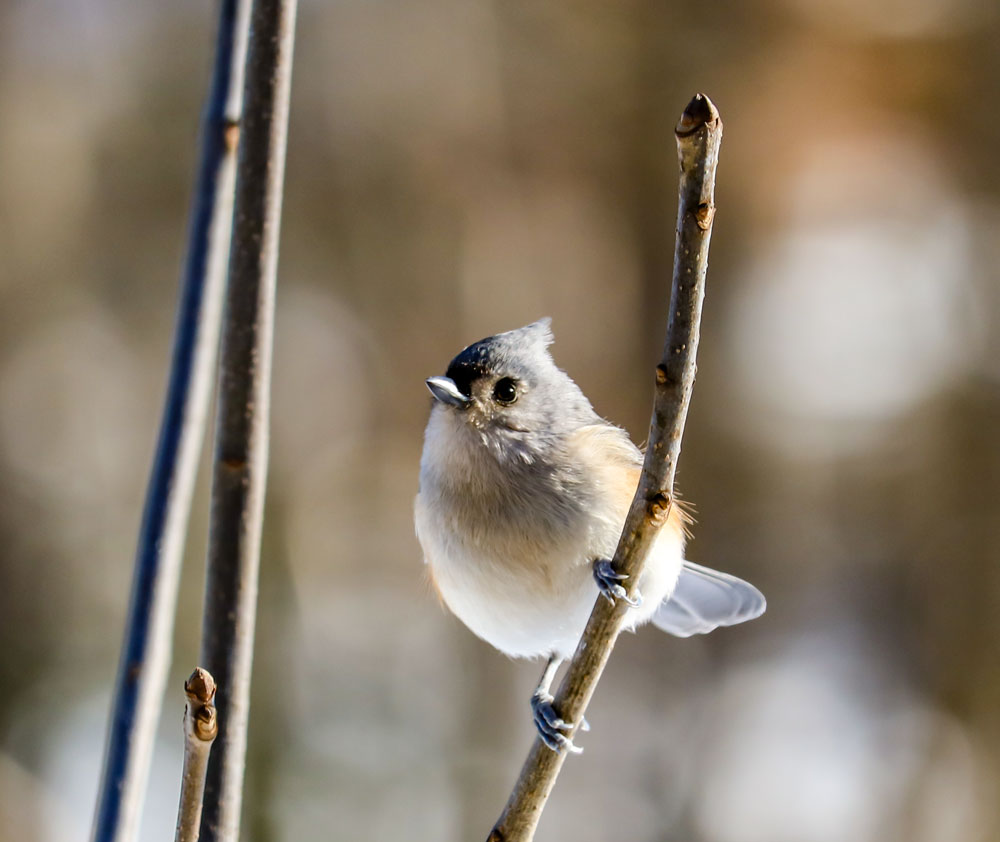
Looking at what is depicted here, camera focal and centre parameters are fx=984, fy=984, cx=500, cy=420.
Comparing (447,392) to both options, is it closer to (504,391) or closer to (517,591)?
(504,391)

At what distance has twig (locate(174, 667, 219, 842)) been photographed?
1.77ft

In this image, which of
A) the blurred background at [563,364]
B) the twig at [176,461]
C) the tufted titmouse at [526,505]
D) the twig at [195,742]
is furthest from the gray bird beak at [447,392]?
the blurred background at [563,364]

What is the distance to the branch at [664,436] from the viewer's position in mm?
683

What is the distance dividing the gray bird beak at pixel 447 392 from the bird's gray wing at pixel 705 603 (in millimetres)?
418

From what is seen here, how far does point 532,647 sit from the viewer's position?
4.82ft

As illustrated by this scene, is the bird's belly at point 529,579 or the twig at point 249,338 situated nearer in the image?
the twig at point 249,338

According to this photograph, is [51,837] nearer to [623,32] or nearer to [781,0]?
[623,32]

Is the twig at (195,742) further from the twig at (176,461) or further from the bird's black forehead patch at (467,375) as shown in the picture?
the bird's black forehead patch at (467,375)

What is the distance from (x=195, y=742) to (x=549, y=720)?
1.76ft

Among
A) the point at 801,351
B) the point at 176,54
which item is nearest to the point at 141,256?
the point at 176,54

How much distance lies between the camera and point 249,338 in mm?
856

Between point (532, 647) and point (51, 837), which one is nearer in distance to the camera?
point (532, 647)

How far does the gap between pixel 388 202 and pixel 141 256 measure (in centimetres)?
101

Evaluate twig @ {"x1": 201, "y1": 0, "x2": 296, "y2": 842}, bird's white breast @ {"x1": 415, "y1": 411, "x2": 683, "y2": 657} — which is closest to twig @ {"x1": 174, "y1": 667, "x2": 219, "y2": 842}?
twig @ {"x1": 201, "y1": 0, "x2": 296, "y2": 842}
